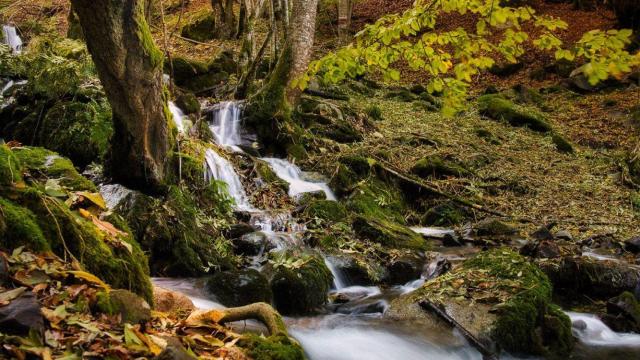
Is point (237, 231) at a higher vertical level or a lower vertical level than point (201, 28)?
lower

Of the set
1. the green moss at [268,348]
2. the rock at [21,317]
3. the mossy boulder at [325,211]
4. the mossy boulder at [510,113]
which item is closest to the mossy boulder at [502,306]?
the mossy boulder at [325,211]

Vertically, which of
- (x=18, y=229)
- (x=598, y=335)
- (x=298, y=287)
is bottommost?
(x=598, y=335)

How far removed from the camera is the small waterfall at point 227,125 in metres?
9.79

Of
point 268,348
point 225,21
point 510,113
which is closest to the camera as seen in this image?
point 268,348

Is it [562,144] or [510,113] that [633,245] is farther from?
[510,113]

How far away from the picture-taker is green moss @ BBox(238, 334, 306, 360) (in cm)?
284

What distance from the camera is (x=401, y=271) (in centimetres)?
647

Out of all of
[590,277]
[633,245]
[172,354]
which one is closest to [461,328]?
[590,277]

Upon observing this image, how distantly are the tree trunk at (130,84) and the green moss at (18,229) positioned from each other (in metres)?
2.00

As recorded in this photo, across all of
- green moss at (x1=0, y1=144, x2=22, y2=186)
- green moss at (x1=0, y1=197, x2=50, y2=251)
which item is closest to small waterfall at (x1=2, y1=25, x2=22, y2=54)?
green moss at (x1=0, y1=144, x2=22, y2=186)

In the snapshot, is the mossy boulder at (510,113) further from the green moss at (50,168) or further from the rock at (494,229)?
the green moss at (50,168)

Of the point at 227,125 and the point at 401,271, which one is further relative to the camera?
the point at 227,125

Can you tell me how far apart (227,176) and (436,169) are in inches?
188

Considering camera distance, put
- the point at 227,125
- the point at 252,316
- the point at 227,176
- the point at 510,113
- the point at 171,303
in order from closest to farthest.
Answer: the point at 252,316
the point at 171,303
the point at 227,176
the point at 227,125
the point at 510,113
